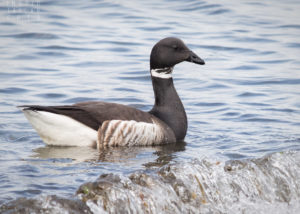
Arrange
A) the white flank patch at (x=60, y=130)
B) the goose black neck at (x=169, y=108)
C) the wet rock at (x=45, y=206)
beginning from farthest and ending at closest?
the goose black neck at (x=169, y=108), the white flank patch at (x=60, y=130), the wet rock at (x=45, y=206)

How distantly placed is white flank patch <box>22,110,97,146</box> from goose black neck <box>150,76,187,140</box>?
1.25m

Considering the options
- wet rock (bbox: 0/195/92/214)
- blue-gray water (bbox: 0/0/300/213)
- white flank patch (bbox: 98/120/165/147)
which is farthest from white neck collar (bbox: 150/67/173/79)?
wet rock (bbox: 0/195/92/214)

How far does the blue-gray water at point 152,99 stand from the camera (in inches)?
229

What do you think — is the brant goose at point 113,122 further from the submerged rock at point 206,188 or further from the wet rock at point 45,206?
the wet rock at point 45,206

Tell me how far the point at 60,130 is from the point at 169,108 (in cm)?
179

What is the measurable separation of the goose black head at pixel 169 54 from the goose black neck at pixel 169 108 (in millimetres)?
257

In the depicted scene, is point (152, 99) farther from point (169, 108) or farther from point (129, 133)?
point (129, 133)

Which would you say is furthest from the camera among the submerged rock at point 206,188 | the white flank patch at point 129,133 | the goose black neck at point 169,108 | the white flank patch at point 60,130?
→ the goose black neck at point 169,108

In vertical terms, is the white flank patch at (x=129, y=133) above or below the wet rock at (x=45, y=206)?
below

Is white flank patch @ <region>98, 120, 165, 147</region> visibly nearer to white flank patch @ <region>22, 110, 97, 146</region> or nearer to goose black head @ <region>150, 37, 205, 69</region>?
white flank patch @ <region>22, 110, 97, 146</region>

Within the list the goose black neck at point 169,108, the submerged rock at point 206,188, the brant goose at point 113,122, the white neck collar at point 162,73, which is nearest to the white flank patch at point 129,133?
the brant goose at point 113,122

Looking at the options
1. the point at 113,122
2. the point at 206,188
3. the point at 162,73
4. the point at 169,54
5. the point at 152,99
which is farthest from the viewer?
the point at 152,99

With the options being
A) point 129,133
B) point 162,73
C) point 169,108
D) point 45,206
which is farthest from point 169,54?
point 45,206

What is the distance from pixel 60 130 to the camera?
24.6 feet
